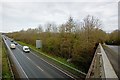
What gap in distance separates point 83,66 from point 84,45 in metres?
2.50

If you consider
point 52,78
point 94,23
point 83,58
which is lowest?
point 52,78

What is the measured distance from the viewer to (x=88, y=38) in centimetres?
2783

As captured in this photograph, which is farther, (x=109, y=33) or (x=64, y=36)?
(x=109, y=33)

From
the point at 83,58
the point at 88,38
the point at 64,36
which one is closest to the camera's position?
the point at 83,58

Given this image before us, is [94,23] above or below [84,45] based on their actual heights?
above

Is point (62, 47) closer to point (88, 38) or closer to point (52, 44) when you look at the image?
point (52, 44)

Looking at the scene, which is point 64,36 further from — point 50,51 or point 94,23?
point 50,51

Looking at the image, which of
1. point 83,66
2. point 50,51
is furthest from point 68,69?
point 50,51

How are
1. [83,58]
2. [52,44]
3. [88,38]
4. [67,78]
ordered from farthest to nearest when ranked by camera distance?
[52,44] → [88,38] → [83,58] → [67,78]

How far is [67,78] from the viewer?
19406mm

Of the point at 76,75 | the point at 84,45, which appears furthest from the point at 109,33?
the point at 76,75

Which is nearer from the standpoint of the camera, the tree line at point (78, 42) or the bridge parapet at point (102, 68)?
the bridge parapet at point (102, 68)

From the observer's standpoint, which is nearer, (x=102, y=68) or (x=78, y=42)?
(x=102, y=68)

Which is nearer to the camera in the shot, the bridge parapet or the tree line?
the bridge parapet
